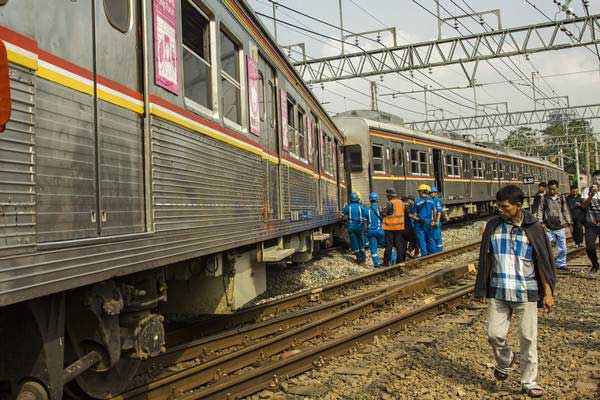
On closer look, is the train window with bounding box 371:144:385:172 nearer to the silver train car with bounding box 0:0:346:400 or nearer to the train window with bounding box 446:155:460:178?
the train window with bounding box 446:155:460:178

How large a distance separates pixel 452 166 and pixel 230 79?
1674 cm

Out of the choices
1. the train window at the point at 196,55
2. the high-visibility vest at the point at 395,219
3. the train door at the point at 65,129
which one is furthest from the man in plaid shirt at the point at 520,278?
the high-visibility vest at the point at 395,219

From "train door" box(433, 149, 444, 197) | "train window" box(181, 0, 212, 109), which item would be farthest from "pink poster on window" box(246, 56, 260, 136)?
"train door" box(433, 149, 444, 197)

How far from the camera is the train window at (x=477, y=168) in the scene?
2350cm

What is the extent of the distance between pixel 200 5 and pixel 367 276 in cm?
646

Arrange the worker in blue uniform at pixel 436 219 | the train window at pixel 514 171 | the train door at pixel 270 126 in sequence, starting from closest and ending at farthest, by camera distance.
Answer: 1. the train door at pixel 270 126
2. the worker in blue uniform at pixel 436 219
3. the train window at pixel 514 171

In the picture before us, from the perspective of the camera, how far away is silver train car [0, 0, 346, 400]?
2.43 metres

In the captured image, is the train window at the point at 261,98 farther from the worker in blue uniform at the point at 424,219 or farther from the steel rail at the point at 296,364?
the worker in blue uniform at the point at 424,219

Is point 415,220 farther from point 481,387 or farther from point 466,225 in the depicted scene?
point 466,225

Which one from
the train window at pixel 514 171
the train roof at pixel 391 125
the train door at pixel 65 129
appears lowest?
the train door at pixel 65 129

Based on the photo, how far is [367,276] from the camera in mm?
10000

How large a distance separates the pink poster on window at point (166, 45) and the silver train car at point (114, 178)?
1 cm

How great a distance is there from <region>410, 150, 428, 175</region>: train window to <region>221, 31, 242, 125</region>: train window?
13.0 meters

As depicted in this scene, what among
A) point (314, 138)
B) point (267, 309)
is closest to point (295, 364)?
point (267, 309)
